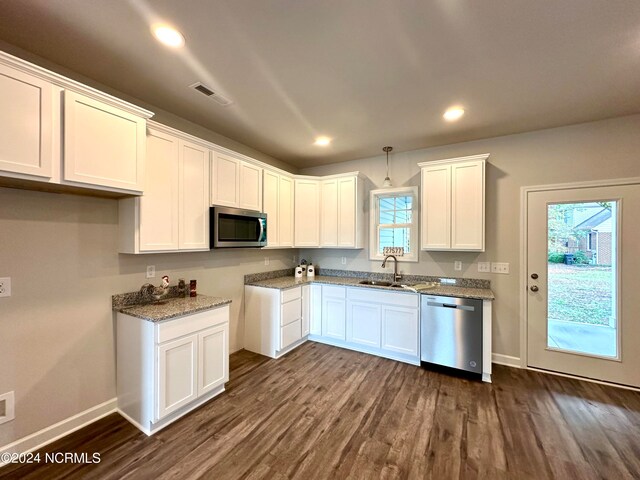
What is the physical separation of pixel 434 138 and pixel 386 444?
10.8 feet

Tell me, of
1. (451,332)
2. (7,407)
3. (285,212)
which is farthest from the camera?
(285,212)

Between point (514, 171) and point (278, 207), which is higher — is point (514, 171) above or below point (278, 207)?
above

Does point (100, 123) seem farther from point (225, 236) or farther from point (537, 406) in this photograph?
point (537, 406)

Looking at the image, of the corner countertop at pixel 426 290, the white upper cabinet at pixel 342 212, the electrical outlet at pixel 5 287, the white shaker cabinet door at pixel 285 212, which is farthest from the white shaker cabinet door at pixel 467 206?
the electrical outlet at pixel 5 287

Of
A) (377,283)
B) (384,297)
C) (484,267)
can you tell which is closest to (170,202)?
(384,297)

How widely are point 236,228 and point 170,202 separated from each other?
79 cm

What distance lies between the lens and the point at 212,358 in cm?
244

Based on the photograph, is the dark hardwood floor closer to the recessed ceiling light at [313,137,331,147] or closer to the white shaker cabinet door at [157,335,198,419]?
the white shaker cabinet door at [157,335,198,419]

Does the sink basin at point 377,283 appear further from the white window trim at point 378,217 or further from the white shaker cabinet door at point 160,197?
the white shaker cabinet door at point 160,197

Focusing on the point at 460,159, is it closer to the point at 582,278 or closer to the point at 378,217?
the point at 378,217

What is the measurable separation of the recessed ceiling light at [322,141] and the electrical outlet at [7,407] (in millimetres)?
3521

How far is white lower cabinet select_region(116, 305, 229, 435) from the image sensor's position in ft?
6.60

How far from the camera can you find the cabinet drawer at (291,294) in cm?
335

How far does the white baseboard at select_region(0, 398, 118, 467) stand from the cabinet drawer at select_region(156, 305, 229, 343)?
900 millimetres
